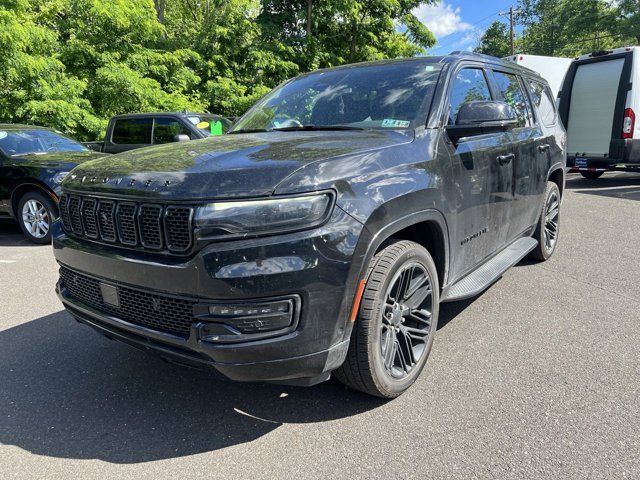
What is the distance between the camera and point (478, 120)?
2.93 metres

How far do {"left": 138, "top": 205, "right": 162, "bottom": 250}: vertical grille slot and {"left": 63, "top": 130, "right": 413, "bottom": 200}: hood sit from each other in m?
0.07

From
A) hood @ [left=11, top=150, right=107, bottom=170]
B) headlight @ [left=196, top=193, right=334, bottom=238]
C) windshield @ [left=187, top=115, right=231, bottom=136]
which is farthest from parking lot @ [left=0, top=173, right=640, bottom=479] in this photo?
windshield @ [left=187, top=115, right=231, bottom=136]

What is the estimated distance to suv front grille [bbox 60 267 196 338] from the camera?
2184mm

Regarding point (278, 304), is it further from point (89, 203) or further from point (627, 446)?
point (627, 446)

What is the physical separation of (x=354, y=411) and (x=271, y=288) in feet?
3.39

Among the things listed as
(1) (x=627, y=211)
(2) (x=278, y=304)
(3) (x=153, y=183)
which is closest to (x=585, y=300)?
(2) (x=278, y=304)

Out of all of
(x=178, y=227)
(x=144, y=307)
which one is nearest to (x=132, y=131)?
(x=144, y=307)

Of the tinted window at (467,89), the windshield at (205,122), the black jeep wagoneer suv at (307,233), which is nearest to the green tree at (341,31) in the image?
the windshield at (205,122)

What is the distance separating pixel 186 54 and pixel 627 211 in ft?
42.4

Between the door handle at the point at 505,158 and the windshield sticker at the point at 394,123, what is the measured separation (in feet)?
3.25

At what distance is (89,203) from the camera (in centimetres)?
254

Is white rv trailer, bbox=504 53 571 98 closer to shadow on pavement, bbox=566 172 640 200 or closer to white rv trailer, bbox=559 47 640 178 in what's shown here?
white rv trailer, bbox=559 47 640 178

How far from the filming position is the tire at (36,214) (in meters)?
6.66

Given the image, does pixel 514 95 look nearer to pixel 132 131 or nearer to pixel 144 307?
pixel 144 307
